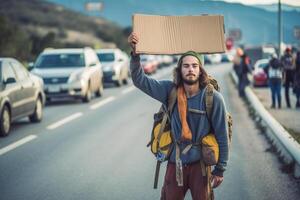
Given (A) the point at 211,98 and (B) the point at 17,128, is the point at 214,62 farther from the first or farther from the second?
(A) the point at 211,98

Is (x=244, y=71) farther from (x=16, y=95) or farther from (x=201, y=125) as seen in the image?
(x=201, y=125)

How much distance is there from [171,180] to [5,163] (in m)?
5.78

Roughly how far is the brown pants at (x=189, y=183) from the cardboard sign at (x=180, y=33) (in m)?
0.95

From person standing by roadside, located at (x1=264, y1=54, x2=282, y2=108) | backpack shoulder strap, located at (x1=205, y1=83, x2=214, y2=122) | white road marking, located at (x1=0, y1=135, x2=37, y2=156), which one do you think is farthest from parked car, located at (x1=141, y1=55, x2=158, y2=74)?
backpack shoulder strap, located at (x1=205, y1=83, x2=214, y2=122)

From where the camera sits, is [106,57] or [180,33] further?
[106,57]

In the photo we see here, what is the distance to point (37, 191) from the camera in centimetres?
804

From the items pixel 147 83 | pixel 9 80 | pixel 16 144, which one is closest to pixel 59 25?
pixel 9 80

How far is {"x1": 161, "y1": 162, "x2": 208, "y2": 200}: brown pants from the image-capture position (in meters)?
4.89

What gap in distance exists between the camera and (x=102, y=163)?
10.0 metres

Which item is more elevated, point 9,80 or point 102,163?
point 9,80

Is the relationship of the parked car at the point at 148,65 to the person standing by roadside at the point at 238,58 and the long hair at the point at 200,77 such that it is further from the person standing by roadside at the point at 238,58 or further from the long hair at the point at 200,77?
the long hair at the point at 200,77

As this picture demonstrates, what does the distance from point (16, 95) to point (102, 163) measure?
482 cm

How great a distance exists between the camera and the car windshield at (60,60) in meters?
22.6

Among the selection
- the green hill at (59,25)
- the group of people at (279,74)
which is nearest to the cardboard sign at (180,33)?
the group of people at (279,74)
